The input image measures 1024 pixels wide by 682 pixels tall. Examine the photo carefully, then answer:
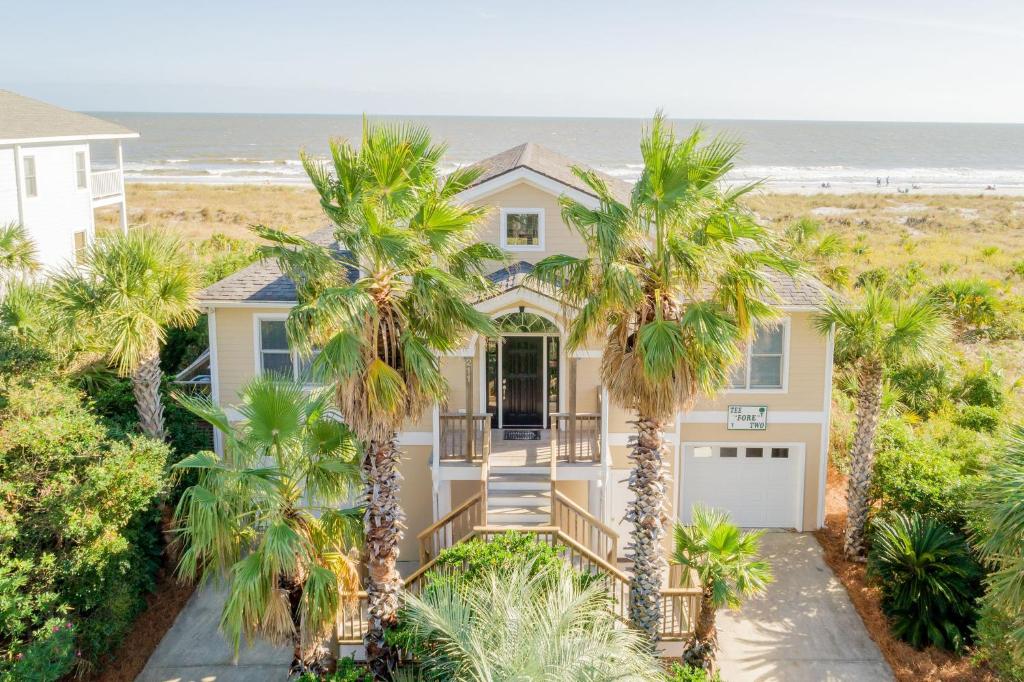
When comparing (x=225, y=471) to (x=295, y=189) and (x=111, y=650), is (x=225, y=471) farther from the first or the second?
(x=295, y=189)

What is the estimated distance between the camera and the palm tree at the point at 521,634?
809 centimetres

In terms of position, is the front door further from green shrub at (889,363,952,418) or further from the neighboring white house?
the neighboring white house

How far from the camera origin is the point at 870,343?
13930 millimetres

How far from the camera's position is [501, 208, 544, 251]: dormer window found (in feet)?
51.9

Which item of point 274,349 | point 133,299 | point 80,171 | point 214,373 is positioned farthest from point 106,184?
point 133,299

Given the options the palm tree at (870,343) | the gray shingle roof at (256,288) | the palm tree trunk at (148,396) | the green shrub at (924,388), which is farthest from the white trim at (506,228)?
the green shrub at (924,388)

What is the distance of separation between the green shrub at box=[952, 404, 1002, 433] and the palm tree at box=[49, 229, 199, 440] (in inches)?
671

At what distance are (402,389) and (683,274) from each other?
4.07 meters

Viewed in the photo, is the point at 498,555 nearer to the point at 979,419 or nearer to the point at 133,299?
the point at 133,299

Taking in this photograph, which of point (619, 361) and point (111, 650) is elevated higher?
point (619, 361)

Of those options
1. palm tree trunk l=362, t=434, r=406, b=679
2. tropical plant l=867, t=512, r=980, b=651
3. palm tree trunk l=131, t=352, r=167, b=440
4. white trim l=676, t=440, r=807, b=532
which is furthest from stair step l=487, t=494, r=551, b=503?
palm tree trunk l=131, t=352, r=167, b=440

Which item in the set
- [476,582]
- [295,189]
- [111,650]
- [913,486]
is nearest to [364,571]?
[476,582]

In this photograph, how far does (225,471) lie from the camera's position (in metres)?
9.84

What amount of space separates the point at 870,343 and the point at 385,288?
29.4ft
